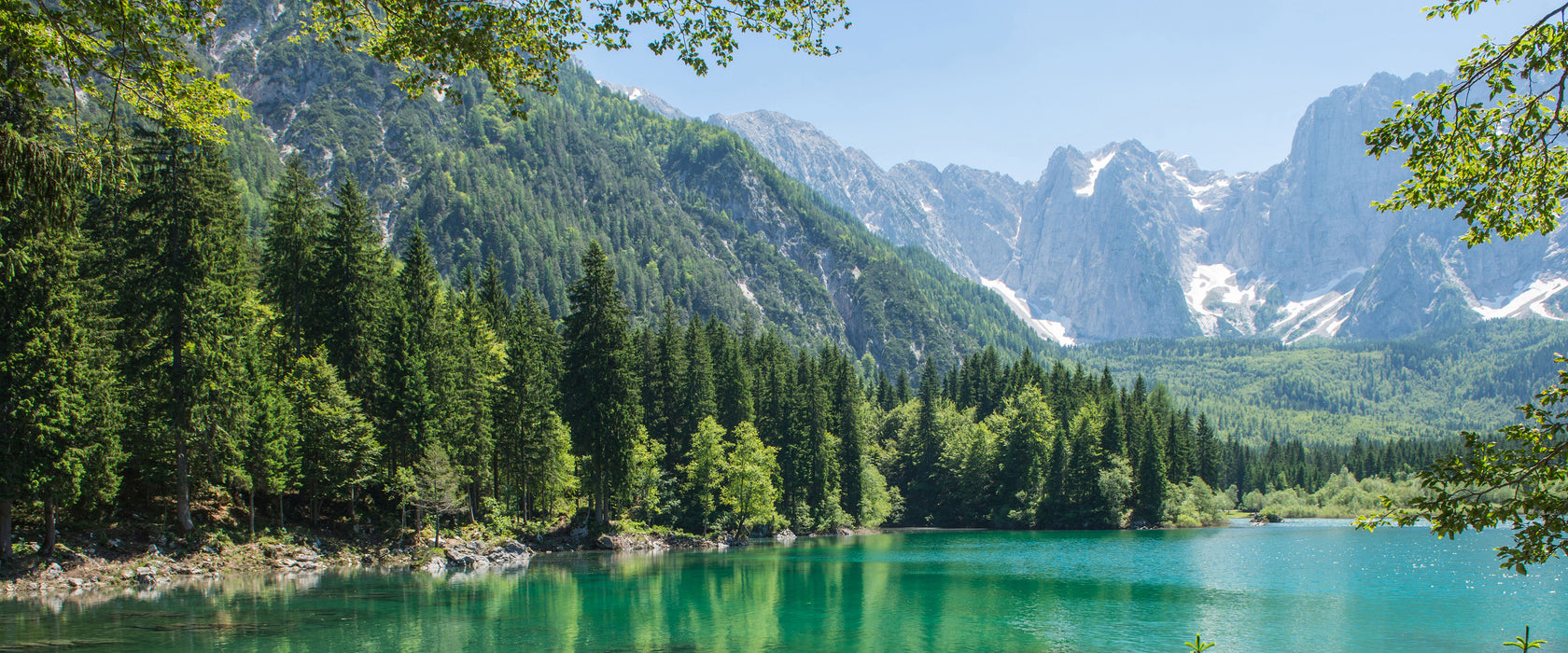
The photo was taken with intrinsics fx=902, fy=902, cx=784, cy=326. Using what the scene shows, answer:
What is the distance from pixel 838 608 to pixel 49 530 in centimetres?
3077

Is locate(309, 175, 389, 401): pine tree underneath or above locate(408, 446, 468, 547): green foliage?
above

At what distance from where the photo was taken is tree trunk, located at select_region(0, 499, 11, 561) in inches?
1298

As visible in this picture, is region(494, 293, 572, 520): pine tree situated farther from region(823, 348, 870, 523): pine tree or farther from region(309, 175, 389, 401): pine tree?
region(823, 348, 870, 523): pine tree

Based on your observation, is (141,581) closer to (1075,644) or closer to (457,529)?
(457,529)

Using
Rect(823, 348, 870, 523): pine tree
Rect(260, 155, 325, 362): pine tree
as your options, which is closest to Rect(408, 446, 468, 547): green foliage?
Rect(260, 155, 325, 362): pine tree

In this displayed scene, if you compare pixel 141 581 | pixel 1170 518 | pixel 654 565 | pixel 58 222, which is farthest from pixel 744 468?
pixel 58 222

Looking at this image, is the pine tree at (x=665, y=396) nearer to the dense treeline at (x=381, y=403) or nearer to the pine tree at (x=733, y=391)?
the dense treeline at (x=381, y=403)

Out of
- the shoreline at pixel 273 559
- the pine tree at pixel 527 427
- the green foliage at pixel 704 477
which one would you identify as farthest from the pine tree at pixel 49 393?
the green foliage at pixel 704 477

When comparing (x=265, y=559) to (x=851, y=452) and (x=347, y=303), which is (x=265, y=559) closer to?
(x=347, y=303)

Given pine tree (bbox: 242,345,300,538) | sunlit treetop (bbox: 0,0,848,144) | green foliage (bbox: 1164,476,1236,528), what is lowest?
green foliage (bbox: 1164,476,1236,528)

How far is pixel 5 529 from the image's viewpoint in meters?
33.4

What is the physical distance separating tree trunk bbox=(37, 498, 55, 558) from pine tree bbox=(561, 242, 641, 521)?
28576 millimetres

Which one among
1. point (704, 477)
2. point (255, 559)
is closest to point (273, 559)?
point (255, 559)

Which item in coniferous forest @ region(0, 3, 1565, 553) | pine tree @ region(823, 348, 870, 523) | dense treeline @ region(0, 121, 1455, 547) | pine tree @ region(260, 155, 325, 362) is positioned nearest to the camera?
coniferous forest @ region(0, 3, 1565, 553)
